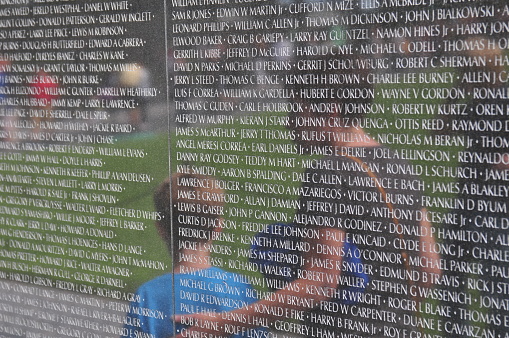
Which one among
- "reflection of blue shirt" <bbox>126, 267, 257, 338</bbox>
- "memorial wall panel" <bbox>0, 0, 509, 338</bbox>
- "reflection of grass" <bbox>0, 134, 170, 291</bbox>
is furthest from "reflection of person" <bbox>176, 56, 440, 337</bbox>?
"reflection of grass" <bbox>0, 134, 170, 291</bbox>

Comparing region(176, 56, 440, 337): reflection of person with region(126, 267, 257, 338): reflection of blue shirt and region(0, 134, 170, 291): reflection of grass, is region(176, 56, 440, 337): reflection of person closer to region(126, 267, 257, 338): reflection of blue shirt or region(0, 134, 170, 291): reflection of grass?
region(126, 267, 257, 338): reflection of blue shirt

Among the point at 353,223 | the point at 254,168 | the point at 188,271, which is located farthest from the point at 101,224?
the point at 353,223

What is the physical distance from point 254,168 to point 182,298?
82 centimetres

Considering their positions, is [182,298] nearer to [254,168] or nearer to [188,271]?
[188,271]

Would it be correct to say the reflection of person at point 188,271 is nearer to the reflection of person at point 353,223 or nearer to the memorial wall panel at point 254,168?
the memorial wall panel at point 254,168

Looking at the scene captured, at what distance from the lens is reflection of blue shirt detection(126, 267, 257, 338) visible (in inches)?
141

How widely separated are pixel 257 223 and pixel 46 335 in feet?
5.55

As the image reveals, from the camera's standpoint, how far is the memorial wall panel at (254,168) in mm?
2957

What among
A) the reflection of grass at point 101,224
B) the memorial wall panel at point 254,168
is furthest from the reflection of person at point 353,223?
the reflection of grass at point 101,224

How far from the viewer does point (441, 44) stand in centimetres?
294

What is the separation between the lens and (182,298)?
376 cm

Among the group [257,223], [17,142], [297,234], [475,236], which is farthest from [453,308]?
[17,142]

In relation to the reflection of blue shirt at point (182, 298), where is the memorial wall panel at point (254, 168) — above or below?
above

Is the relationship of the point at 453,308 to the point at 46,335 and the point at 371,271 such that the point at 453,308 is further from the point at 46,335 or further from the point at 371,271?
the point at 46,335
